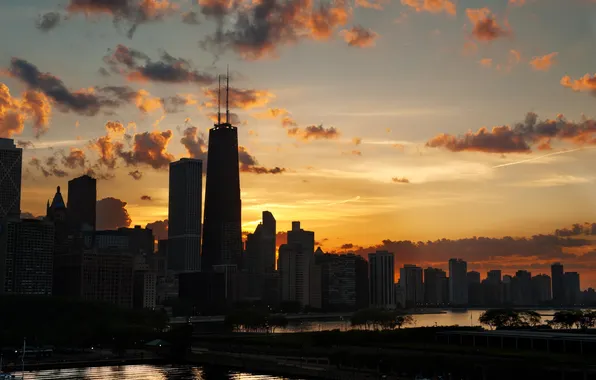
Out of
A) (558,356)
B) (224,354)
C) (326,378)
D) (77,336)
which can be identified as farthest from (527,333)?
(77,336)

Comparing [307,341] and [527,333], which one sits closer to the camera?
[527,333]

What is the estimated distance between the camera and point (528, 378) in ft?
339

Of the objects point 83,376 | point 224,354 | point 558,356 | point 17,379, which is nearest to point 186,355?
point 224,354

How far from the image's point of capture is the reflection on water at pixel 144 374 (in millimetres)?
126137

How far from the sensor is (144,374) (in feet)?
433

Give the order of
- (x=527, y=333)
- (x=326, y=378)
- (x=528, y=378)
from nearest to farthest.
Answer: (x=528, y=378)
(x=326, y=378)
(x=527, y=333)

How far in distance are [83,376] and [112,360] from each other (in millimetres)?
24355

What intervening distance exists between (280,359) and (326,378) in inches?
982

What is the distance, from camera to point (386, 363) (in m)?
121

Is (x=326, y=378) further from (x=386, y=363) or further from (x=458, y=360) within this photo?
(x=458, y=360)

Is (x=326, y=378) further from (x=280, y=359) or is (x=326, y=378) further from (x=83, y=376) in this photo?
(x=83, y=376)

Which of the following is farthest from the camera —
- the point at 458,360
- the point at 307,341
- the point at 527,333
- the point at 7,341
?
the point at 7,341

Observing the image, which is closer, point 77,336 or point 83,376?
point 83,376

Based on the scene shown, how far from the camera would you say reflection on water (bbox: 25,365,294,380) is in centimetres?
12614
